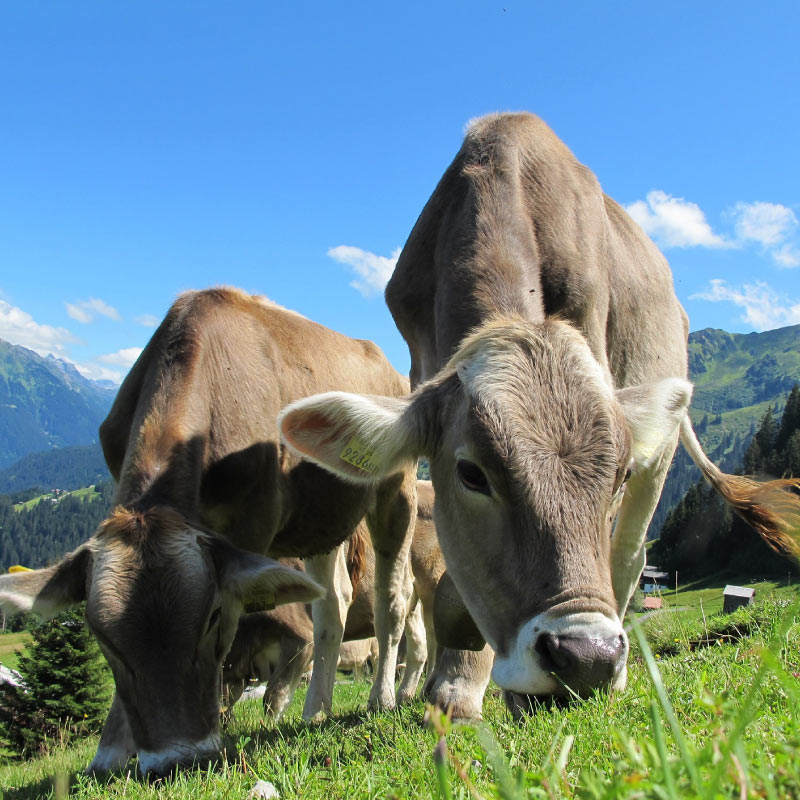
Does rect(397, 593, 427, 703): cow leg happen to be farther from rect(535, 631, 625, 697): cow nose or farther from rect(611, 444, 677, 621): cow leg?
rect(535, 631, 625, 697): cow nose

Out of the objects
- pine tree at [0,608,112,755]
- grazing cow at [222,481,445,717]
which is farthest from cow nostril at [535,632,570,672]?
pine tree at [0,608,112,755]

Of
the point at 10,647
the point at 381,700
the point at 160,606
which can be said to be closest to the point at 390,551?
the point at 381,700

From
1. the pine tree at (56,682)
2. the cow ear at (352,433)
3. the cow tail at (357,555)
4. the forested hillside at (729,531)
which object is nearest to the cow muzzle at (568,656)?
the cow ear at (352,433)

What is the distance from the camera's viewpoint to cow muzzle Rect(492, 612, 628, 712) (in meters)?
2.98

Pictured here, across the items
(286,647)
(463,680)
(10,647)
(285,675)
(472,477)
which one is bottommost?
(10,647)

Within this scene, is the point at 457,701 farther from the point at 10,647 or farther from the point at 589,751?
the point at 10,647

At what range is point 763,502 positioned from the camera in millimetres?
6383

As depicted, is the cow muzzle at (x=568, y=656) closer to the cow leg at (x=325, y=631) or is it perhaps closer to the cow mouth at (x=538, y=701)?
the cow mouth at (x=538, y=701)

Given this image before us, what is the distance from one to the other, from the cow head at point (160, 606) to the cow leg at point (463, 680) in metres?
1.02

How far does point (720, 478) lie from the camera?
6746 millimetres

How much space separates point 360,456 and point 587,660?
80.9 inches

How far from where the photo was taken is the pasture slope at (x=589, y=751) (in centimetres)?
106

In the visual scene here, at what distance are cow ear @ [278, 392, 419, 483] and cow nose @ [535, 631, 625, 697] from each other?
1.78 m

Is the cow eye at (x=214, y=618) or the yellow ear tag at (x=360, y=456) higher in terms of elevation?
the yellow ear tag at (x=360, y=456)
